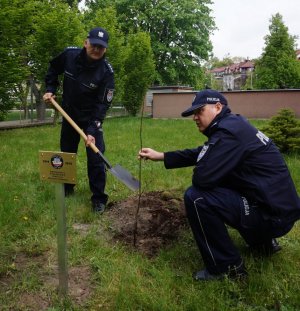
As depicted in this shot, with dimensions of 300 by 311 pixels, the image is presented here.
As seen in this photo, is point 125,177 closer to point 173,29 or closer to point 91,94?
point 91,94

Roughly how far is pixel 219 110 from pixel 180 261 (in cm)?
130

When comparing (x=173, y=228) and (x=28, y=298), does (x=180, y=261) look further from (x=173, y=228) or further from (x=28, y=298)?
(x=28, y=298)

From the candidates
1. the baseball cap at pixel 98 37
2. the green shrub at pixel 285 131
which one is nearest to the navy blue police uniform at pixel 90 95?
the baseball cap at pixel 98 37

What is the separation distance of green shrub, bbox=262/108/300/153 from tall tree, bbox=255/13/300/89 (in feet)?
88.1

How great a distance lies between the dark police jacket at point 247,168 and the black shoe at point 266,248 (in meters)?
0.54

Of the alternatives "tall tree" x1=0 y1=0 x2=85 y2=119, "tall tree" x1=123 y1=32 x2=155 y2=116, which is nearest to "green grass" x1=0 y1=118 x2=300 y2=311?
"tall tree" x1=0 y1=0 x2=85 y2=119

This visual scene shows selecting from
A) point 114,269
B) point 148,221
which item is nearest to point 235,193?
point 114,269

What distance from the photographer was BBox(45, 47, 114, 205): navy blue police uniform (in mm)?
4824

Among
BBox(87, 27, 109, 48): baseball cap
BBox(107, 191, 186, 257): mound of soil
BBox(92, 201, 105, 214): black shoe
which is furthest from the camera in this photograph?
BBox(92, 201, 105, 214): black shoe

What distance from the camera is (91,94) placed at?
5.01 metres

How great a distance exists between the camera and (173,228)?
4.14m

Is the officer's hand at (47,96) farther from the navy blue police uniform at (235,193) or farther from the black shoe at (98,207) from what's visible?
the navy blue police uniform at (235,193)

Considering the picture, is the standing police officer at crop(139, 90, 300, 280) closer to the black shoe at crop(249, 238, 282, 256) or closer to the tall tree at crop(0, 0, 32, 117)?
the black shoe at crop(249, 238, 282, 256)

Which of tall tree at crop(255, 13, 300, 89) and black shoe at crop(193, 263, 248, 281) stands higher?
tall tree at crop(255, 13, 300, 89)
